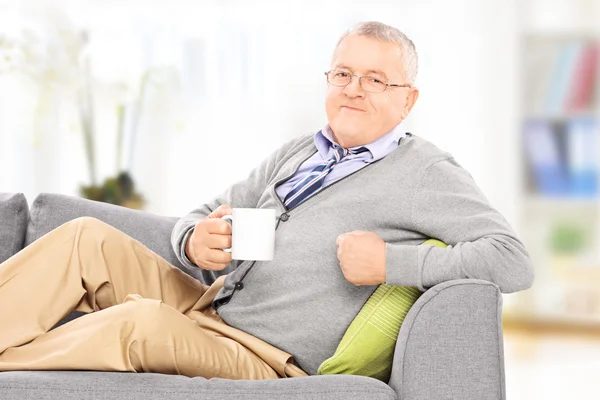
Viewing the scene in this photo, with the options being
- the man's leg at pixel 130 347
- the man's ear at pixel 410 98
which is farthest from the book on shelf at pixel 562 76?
the man's leg at pixel 130 347

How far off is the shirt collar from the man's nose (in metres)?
0.11

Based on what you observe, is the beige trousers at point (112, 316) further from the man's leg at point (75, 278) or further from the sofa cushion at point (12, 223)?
the sofa cushion at point (12, 223)

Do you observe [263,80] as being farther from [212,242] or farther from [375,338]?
[375,338]

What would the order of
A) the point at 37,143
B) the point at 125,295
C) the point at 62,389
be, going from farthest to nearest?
the point at 37,143
the point at 125,295
the point at 62,389

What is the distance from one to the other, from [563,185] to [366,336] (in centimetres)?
284

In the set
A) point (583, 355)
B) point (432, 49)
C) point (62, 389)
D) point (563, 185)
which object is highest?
point (432, 49)

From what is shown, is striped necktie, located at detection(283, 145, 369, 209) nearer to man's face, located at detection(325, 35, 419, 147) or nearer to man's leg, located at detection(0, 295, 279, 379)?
man's face, located at detection(325, 35, 419, 147)

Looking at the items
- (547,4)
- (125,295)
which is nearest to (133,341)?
(125,295)

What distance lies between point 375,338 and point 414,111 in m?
2.78

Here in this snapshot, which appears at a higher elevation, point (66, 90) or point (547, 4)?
point (547, 4)

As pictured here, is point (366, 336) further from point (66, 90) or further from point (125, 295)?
point (66, 90)

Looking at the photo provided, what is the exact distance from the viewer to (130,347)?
1616 millimetres

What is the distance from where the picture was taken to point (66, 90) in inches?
148

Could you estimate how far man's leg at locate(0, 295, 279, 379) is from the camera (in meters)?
1.61
